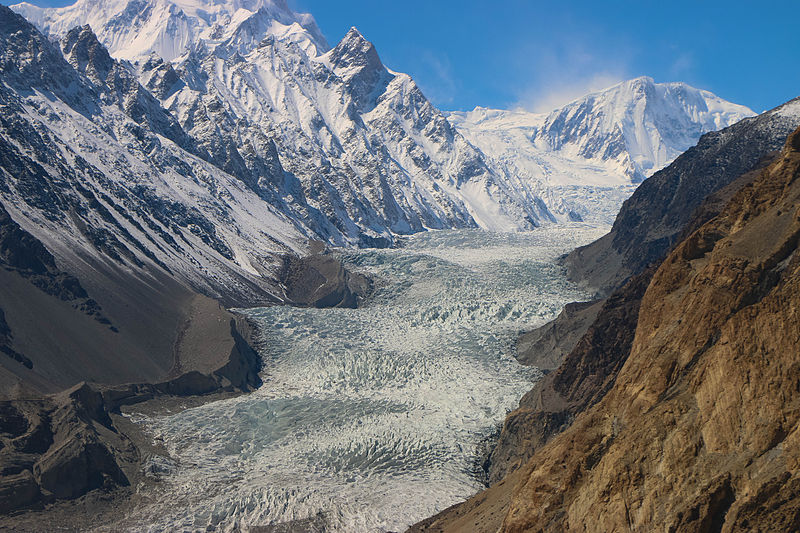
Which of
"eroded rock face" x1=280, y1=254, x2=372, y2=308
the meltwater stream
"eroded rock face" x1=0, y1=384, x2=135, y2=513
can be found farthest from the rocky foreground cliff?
"eroded rock face" x1=280, y1=254, x2=372, y2=308

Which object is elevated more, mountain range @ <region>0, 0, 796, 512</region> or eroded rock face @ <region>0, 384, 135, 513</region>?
mountain range @ <region>0, 0, 796, 512</region>

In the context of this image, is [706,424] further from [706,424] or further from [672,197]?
[672,197]

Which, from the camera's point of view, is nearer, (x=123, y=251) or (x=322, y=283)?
(x=123, y=251)

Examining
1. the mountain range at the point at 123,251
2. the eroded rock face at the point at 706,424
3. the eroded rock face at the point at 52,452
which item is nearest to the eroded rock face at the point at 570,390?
the mountain range at the point at 123,251

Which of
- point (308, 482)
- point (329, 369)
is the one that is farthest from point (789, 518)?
point (329, 369)

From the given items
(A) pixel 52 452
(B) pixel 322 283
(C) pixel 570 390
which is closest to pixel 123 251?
(B) pixel 322 283

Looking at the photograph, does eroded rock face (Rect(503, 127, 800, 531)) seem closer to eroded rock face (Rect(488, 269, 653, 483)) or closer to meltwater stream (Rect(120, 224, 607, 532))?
meltwater stream (Rect(120, 224, 607, 532))

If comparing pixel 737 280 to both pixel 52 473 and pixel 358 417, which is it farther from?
pixel 358 417
